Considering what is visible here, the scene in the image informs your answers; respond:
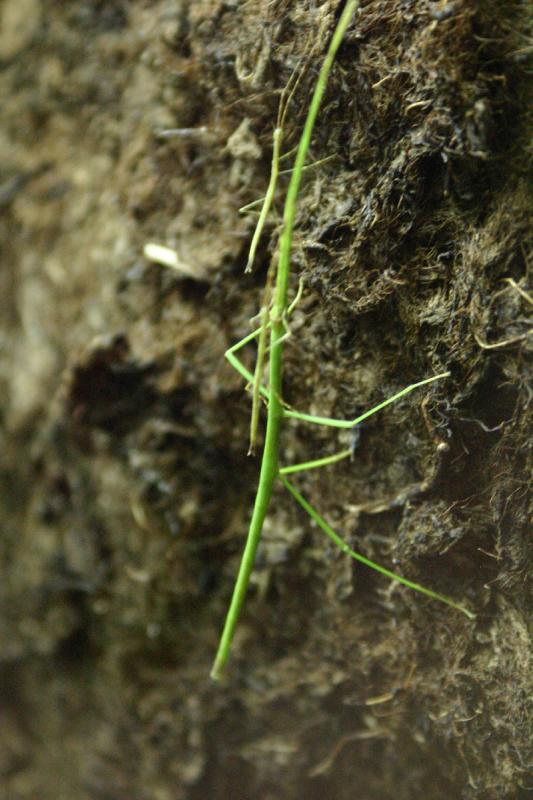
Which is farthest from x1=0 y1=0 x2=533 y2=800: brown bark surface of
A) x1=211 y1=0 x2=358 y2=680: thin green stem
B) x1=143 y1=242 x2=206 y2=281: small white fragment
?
x1=211 y1=0 x2=358 y2=680: thin green stem

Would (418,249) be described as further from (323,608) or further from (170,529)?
(170,529)

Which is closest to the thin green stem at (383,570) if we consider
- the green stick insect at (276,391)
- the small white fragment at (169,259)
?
the green stick insect at (276,391)

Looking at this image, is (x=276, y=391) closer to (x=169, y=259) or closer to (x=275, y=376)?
(x=275, y=376)

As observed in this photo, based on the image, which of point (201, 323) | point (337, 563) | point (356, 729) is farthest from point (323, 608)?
point (201, 323)

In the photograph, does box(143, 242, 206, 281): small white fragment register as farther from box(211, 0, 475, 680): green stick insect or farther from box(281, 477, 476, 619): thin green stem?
box(281, 477, 476, 619): thin green stem

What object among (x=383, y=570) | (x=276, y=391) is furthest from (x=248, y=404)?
(x=383, y=570)

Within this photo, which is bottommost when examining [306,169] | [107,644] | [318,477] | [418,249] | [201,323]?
[107,644]

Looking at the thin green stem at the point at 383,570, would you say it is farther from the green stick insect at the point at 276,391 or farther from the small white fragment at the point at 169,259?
the small white fragment at the point at 169,259
